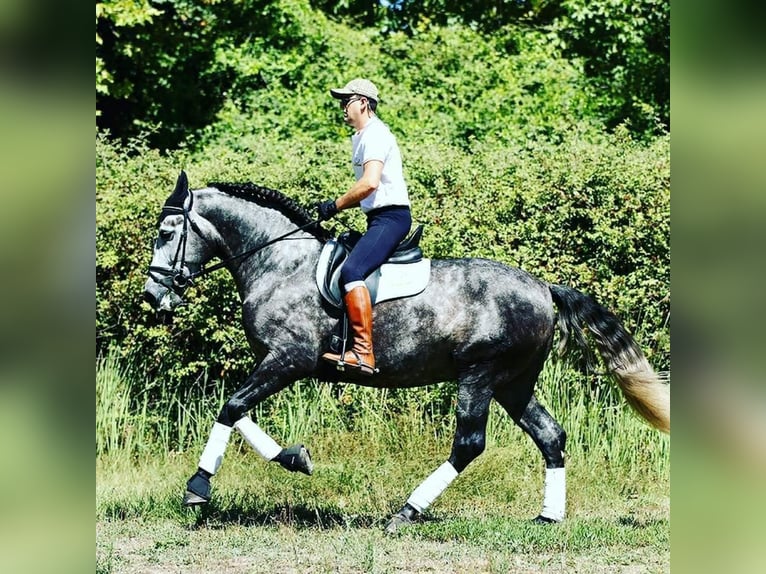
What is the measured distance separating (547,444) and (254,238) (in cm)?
244

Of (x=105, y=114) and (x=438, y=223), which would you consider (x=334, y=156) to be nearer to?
(x=438, y=223)

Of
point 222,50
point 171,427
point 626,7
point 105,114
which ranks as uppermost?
point 626,7

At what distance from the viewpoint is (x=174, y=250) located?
6270 millimetres

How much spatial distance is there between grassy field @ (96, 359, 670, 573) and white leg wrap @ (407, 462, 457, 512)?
0.16 metres

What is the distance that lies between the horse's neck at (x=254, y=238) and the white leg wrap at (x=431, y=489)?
1667mm

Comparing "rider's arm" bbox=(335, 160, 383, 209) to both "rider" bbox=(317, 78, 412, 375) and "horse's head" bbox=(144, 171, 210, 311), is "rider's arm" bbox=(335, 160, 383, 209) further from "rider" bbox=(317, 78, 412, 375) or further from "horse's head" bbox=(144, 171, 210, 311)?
"horse's head" bbox=(144, 171, 210, 311)

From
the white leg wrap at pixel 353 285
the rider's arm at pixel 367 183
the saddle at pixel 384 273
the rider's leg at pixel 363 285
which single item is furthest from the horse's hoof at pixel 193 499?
the rider's arm at pixel 367 183

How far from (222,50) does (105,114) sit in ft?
6.81

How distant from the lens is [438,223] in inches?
331

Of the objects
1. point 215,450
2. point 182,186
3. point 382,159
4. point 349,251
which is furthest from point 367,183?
point 215,450

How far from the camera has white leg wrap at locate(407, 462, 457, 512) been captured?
20.3ft

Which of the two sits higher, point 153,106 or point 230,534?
point 153,106
